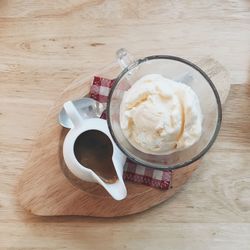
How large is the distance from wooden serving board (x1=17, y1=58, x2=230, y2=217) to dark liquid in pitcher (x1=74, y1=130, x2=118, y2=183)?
0.16ft

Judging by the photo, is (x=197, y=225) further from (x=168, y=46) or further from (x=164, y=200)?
(x=168, y=46)

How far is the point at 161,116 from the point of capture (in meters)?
0.81

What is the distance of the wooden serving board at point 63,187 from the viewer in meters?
0.94

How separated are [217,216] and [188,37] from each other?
0.35 m

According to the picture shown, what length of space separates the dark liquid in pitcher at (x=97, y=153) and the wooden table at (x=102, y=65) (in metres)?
0.11

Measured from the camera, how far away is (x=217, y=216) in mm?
959

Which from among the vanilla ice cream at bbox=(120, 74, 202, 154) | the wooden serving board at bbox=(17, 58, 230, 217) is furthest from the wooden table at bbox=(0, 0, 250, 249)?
the vanilla ice cream at bbox=(120, 74, 202, 154)

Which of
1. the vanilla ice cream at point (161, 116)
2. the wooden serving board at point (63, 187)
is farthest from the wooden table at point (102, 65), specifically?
the vanilla ice cream at point (161, 116)

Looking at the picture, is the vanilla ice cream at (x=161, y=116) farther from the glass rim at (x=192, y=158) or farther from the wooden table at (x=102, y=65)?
the wooden table at (x=102, y=65)

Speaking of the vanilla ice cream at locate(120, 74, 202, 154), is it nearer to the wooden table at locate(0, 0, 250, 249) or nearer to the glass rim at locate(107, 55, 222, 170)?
the glass rim at locate(107, 55, 222, 170)

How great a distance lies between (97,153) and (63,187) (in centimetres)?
10

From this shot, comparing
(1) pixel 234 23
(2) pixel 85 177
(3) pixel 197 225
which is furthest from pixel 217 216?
(1) pixel 234 23

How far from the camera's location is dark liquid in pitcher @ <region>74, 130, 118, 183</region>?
2.94ft

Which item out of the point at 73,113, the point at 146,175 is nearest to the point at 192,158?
the point at 146,175
